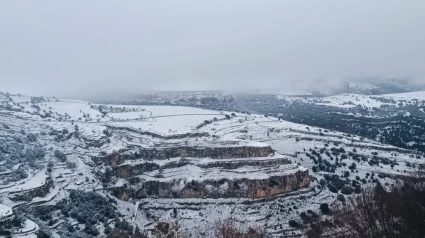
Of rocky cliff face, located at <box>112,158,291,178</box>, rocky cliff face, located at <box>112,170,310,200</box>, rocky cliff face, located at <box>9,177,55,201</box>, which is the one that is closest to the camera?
rocky cliff face, located at <box>9,177,55,201</box>

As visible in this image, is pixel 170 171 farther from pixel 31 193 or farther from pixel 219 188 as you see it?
pixel 31 193

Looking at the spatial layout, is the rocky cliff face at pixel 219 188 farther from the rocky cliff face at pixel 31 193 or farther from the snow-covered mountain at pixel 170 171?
the rocky cliff face at pixel 31 193

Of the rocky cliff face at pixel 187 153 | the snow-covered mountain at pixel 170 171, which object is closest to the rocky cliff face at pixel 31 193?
the snow-covered mountain at pixel 170 171

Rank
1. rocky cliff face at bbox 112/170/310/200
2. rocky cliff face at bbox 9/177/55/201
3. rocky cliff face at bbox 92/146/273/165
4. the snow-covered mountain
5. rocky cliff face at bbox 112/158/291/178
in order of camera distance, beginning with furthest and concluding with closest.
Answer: rocky cliff face at bbox 92/146/273/165, rocky cliff face at bbox 112/158/291/178, rocky cliff face at bbox 112/170/310/200, the snow-covered mountain, rocky cliff face at bbox 9/177/55/201

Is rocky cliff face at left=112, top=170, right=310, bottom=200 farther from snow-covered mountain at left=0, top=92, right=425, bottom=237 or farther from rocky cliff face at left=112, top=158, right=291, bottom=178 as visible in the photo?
rocky cliff face at left=112, top=158, right=291, bottom=178

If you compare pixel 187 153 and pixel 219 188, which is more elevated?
pixel 187 153

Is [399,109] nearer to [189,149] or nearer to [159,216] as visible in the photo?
[189,149]

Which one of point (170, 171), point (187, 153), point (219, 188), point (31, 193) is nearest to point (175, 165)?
point (170, 171)

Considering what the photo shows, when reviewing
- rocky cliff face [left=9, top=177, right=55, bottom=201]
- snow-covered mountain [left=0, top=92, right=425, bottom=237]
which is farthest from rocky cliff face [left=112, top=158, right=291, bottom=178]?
rocky cliff face [left=9, top=177, right=55, bottom=201]

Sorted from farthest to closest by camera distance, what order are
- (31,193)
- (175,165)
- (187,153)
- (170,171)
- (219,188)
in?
(187,153)
(175,165)
(170,171)
(219,188)
(31,193)

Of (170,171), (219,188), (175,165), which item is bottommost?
(219,188)
